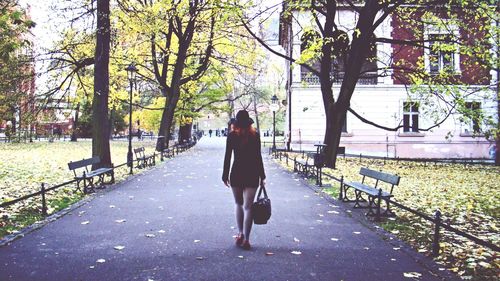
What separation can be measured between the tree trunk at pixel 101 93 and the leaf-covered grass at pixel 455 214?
296 inches

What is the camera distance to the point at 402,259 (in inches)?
221

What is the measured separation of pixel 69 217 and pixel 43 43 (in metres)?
12.4

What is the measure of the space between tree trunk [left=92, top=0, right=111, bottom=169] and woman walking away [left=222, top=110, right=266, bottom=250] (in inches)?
375

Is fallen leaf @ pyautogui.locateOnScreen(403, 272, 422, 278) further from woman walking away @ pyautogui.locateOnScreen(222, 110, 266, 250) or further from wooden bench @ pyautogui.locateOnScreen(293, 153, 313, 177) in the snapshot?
wooden bench @ pyautogui.locateOnScreen(293, 153, 313, 177)

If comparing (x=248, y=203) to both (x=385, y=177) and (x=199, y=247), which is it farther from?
(x=385, y=177)

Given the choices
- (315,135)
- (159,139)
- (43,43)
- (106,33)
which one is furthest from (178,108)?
(106,33)

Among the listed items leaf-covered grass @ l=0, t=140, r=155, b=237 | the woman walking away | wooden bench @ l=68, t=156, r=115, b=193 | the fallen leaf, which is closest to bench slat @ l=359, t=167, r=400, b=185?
the fallen leaf

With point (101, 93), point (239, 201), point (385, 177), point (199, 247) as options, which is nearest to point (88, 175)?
point (101, 93)

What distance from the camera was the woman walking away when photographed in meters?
5.88

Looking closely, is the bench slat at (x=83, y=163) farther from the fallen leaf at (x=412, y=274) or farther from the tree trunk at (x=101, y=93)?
the fallen leaf at (x=412, y=274)

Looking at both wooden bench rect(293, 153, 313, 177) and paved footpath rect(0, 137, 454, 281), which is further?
wooden bench rect(293, 153, 313, 177)

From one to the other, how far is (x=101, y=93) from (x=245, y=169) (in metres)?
9.91

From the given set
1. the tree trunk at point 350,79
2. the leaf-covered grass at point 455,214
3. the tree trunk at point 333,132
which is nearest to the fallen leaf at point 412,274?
the leaf-covered grass at point 455,214

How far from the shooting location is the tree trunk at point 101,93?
47.0 ft
